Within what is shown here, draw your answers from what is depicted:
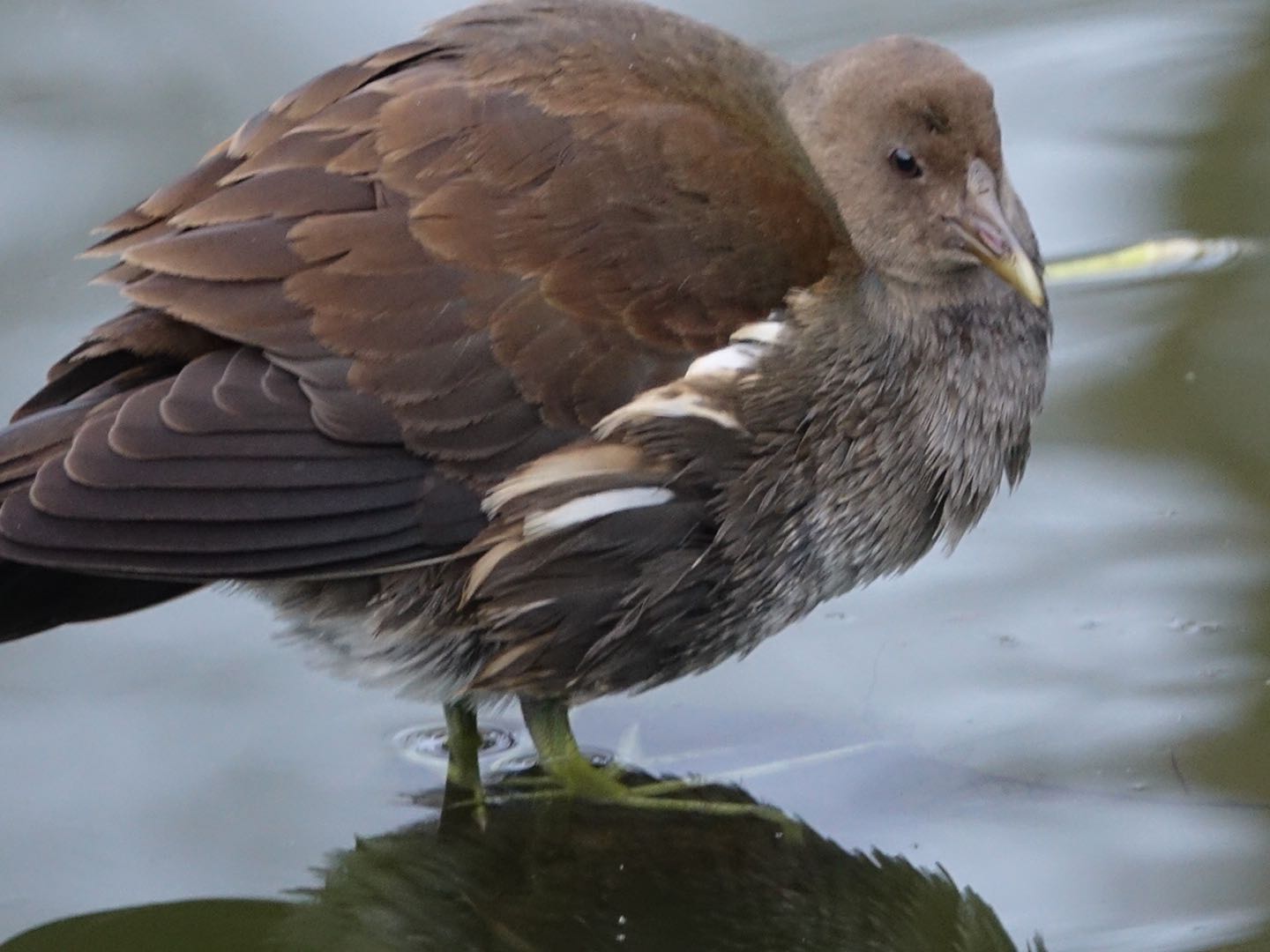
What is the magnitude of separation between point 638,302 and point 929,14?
2791 mm

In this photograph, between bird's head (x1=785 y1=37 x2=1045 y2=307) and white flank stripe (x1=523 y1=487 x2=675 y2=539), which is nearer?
white flank stripe (x1=523 y1=487 x2=675 y2=539)

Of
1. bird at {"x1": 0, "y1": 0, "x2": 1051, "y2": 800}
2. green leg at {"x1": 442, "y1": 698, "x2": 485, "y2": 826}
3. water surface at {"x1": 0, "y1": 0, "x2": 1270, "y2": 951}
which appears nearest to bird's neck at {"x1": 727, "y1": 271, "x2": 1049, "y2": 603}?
bird at {"x1": 0, "y1": 0, "x2": 1051, "y2": 800}

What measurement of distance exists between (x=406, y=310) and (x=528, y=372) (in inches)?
8.5

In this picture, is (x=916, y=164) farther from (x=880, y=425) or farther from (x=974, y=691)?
(x=974, y=691)

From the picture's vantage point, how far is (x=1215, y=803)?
381 centimetres

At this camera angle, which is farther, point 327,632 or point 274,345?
point 327,632

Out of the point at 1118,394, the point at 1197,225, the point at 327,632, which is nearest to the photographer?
the point at 327,632

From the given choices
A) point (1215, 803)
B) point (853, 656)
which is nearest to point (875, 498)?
point (853, 656)

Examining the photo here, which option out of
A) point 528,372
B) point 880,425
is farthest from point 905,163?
point 528,372

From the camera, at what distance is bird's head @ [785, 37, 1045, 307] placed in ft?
13.1

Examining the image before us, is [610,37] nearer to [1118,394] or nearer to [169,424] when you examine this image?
[169,424]

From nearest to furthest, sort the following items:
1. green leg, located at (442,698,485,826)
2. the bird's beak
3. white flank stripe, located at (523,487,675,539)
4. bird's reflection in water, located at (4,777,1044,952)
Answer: bird's reflection in water, located at (4,777,1044,952) < white flank stripe, located at (523,487,675,539) < the bird's beak < green leg, located at (442,698,485,826)

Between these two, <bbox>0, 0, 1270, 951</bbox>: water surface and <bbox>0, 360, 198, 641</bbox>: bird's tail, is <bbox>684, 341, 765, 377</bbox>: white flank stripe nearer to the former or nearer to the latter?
<bbox>0, 0, 1270, 951</bbox>: water surface

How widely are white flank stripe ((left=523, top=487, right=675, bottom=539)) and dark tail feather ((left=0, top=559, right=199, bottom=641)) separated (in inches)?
23.1
